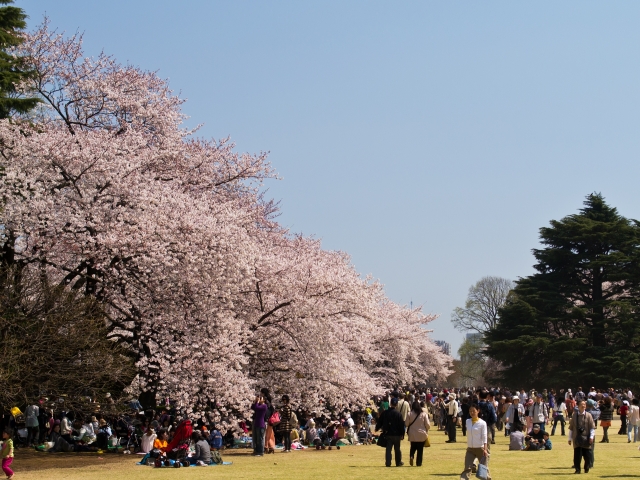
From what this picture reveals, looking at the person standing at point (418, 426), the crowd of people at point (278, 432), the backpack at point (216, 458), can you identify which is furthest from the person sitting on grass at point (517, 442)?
the backpack at point (216, 458)

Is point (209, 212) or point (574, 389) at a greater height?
point (209, 212)

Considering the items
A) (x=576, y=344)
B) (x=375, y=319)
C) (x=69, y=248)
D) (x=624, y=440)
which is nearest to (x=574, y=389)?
(x=576, y=344)

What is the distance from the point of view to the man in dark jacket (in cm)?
→ 1738

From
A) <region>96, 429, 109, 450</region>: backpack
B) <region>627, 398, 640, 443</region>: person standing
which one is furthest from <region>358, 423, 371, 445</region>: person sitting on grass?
<region>96, 429, 109, 450</region>: backpack

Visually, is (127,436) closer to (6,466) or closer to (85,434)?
(85,434)

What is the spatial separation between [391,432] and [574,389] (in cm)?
3955

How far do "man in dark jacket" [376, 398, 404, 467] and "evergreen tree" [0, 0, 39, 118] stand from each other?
1388 centimetres

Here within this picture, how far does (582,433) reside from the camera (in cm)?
1586

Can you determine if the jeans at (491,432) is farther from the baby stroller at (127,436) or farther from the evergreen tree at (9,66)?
the evergreen tree at (9,66)

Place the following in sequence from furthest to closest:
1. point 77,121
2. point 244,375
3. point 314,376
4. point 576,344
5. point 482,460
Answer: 1. point 576,344
2. point 77,121
3. point 314,376
4. point 244,375
5. point 482,460

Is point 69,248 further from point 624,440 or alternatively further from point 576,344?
point 576,344

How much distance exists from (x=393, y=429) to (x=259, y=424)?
16.5ft

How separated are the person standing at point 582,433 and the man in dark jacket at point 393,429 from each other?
3722 mm

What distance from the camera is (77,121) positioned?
1028 inches
